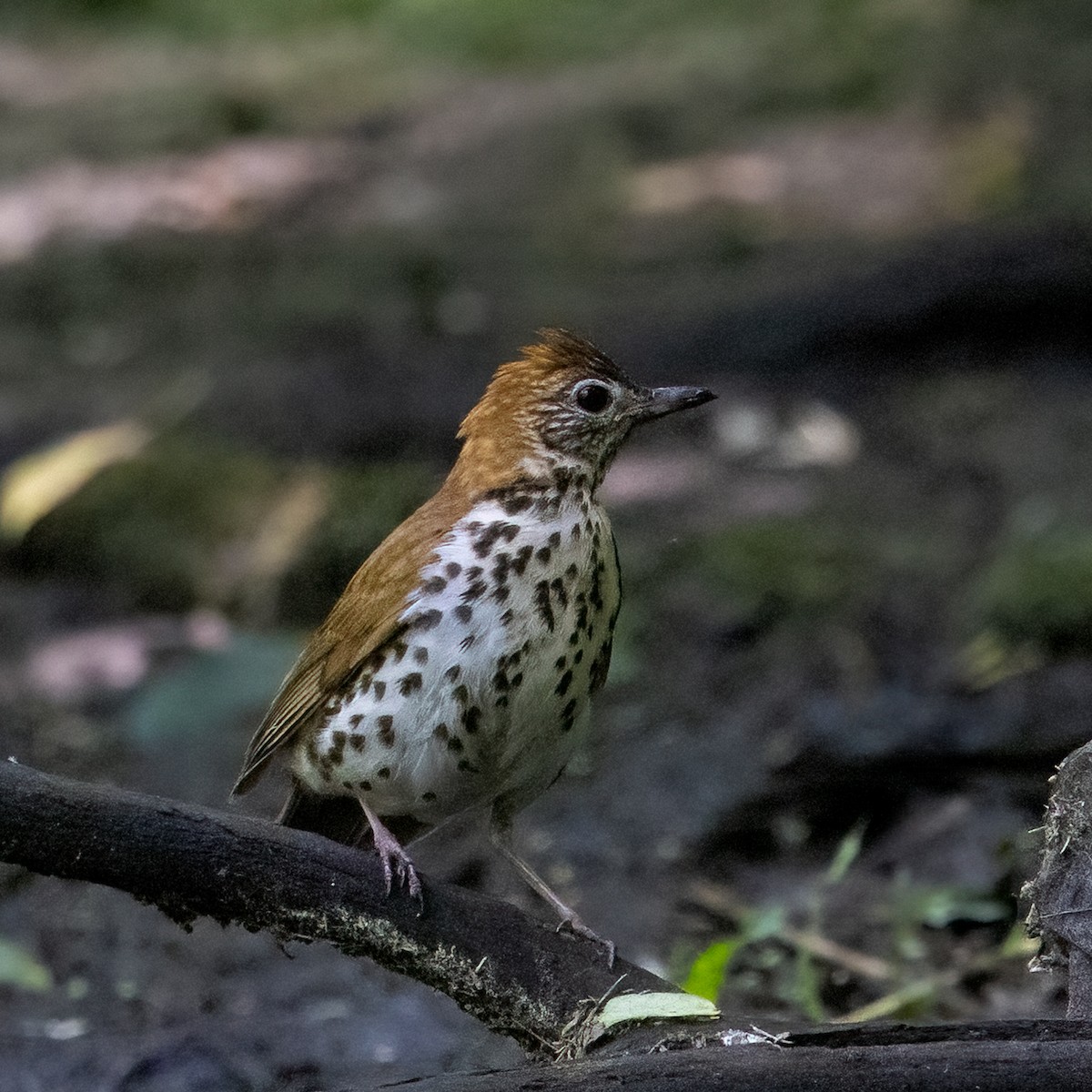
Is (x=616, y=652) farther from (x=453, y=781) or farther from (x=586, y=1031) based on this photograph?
(x=586, y=1031)

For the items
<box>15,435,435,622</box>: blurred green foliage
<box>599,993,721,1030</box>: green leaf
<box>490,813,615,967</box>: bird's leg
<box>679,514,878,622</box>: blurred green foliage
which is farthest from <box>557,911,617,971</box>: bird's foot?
<box>15,435,435,622</box>: blurred green foliage

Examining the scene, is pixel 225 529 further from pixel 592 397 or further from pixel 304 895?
pixel 304 895

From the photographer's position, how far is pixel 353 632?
3.98 m

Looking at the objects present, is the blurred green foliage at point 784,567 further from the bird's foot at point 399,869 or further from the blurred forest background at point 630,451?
the bird's foot at point 399,869

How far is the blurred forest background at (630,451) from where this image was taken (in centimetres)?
522

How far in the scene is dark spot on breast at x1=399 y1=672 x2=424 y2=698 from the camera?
3781 millimetres

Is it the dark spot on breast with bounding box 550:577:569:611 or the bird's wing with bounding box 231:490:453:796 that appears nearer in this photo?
the dark spot on breast with bounding box 550:577:569:611

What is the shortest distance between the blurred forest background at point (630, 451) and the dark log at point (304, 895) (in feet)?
1.78

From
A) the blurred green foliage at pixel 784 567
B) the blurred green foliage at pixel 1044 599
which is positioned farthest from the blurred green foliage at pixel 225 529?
the blurred green foliage at pixel 1044 599

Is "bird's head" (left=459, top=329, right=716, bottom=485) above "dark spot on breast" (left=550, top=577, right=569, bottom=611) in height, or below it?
above

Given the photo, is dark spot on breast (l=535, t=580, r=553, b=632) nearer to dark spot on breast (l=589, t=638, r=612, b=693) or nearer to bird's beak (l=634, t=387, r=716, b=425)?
dark spot on breast (l=589, t=638, r=612, b=693)

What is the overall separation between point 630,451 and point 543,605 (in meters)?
4.59

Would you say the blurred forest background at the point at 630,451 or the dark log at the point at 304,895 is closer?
the dark log at the point at 304,895

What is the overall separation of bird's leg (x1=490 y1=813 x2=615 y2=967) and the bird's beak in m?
1.02
